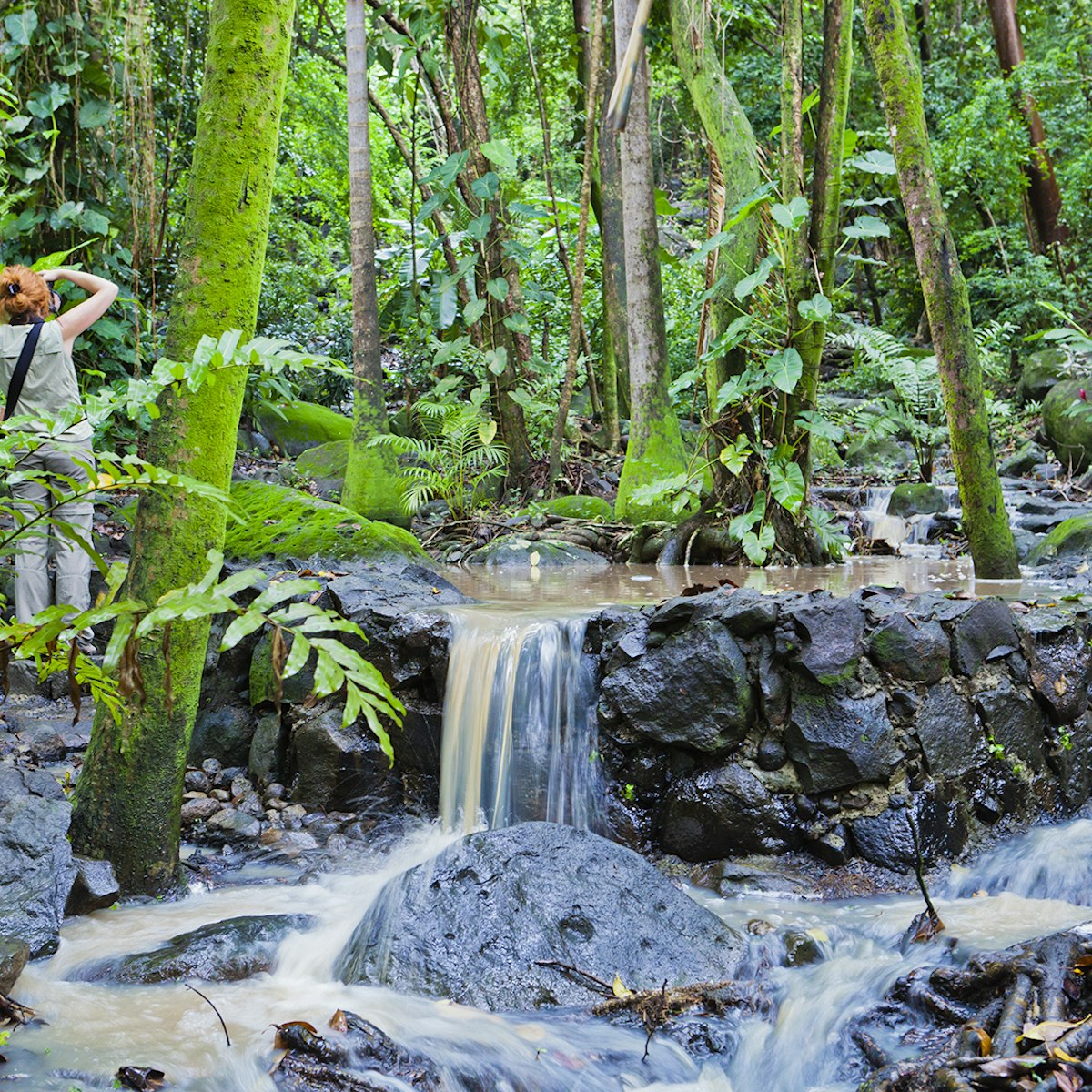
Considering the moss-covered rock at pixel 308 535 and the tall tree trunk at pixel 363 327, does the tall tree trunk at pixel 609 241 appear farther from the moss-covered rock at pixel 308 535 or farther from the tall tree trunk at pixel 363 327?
the moss-covered rock at pixel 308 535

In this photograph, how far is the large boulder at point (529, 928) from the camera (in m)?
3.63

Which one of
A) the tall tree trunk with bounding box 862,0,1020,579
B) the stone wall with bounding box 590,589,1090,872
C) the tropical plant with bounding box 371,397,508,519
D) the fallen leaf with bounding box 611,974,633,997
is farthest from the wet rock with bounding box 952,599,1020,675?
the tropical plant with bounding box 371,397,508,519

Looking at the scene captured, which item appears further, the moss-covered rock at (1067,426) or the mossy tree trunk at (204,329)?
the moss-covered rock at (1067,426)

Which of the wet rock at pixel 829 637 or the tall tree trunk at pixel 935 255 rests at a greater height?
the tall tree trunk at pixel 935 255

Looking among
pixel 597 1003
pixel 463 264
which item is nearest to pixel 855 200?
pixel 463 264

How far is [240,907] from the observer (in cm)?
430

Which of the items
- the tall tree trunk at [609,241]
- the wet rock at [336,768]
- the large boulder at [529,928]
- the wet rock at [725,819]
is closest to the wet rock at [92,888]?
the large boulder at [529,928]

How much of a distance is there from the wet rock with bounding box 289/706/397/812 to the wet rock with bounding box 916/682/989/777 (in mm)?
2740

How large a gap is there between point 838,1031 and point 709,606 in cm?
207

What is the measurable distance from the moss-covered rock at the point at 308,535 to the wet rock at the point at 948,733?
11.9 feet

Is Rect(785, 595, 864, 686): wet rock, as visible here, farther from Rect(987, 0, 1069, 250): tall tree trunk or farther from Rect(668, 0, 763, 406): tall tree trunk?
Rect(987, 0, 1069, 250): tall tree trunk

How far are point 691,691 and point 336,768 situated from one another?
1.97 m

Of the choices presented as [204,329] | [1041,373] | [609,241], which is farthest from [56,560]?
[1041,373]

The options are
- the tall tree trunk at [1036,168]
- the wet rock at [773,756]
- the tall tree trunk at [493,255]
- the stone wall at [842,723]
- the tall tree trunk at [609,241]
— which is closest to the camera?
the stone wall at [842,723]
